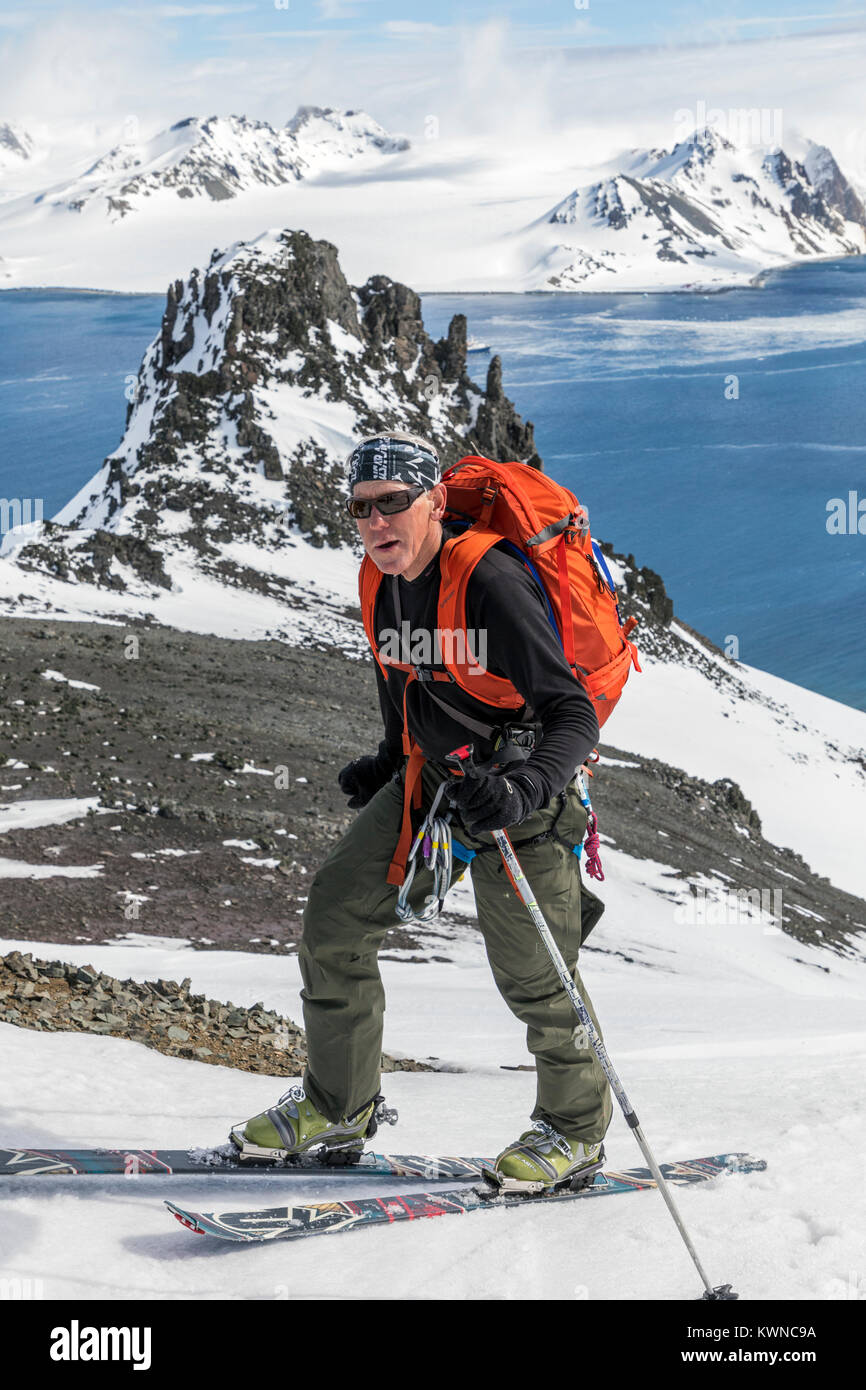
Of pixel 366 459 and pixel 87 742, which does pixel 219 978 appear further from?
pixel 87 742

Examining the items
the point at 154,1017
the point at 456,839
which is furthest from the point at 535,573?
the point at 154,1017

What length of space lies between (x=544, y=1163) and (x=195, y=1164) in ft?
4.99

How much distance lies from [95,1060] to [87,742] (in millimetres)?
15603

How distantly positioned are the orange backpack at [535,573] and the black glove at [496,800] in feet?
1.41

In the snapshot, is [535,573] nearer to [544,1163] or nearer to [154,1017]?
[544,1163]

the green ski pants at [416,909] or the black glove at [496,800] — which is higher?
the black glove at [496,800]

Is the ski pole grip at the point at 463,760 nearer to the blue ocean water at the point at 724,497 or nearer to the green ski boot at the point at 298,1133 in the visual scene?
the green ski boot at the point at 298,1133

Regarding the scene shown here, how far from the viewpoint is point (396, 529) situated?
4.50m

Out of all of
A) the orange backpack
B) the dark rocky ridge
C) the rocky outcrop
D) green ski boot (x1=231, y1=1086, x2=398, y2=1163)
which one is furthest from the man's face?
the rocky outcrop

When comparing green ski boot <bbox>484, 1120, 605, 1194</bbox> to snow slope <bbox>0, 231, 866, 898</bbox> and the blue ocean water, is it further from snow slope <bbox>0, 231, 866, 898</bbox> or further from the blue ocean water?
the blue ocean water

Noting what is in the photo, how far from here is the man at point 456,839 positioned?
428cm

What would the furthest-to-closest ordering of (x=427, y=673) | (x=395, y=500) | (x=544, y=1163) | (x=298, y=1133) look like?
(x=298, y=1133) < (x=544, y=1163) < (x=427, y=673) < (x=395, y=500)

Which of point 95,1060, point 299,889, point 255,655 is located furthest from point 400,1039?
Answer: point 255,655

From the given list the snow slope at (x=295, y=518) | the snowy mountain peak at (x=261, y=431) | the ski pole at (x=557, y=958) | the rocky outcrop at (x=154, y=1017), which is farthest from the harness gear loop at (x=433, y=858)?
the snowy mountain peak at (x=261, y=431)
